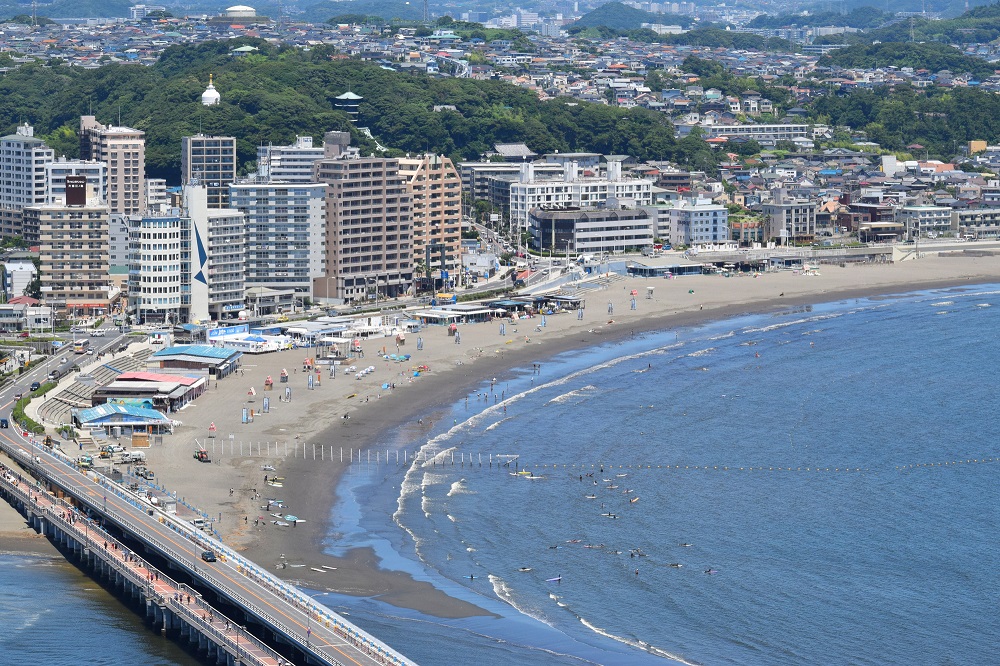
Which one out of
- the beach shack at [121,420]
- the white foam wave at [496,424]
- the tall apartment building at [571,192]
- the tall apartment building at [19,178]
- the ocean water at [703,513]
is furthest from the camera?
the tall apartment building at [571,192]

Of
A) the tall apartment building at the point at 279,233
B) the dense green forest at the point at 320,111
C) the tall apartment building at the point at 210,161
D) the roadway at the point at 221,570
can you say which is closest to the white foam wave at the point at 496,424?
the roadway at the point at 221,570

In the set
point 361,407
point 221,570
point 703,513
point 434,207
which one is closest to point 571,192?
point 434,207

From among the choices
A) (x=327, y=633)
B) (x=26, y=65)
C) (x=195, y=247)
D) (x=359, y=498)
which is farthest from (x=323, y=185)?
(x=26, y=65)

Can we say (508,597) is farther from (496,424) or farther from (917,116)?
(917,116)

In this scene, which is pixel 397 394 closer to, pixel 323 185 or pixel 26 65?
pixel 323 185

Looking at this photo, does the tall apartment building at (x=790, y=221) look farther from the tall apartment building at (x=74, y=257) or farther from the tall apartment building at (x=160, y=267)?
the tall apartment building at (x=74, y=257)

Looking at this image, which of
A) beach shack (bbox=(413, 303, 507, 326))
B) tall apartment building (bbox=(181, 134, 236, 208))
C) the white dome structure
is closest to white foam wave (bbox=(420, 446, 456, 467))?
beach shack (bbox=(413, 303, 507, 326))
